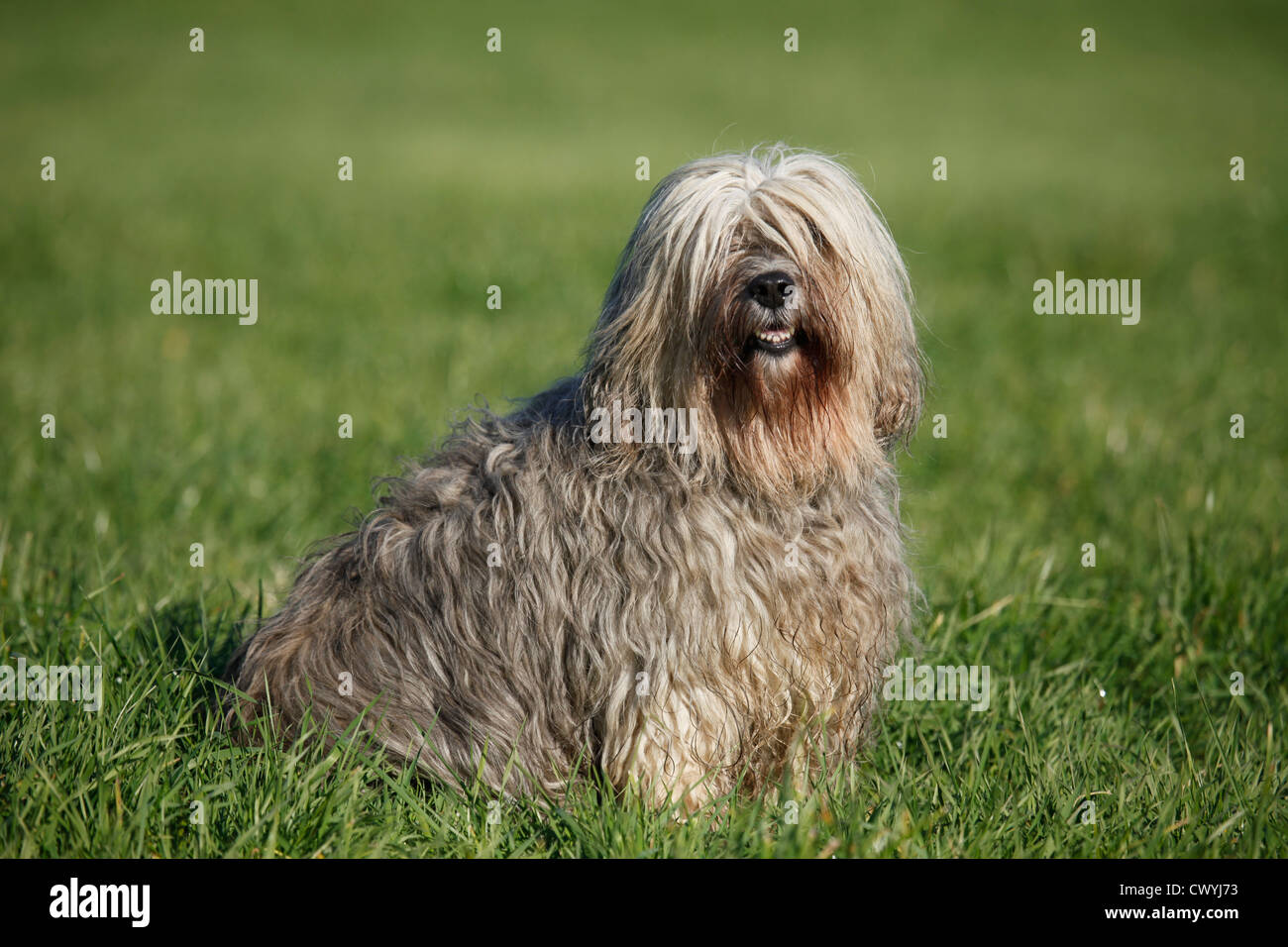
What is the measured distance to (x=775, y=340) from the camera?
377 cm

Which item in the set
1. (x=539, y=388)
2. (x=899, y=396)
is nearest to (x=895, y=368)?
(x=899, y=396)

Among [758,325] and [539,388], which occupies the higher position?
[539,388]

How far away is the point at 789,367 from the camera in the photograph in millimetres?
3807

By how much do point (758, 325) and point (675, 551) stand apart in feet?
2.50

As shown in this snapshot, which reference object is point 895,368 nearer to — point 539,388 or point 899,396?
point 899,396

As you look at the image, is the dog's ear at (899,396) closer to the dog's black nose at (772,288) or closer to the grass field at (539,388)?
the dog's black nose at (772,288)

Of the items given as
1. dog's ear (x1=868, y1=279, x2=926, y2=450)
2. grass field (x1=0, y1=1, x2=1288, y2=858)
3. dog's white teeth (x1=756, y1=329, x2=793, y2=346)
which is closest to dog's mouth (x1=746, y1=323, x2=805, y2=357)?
dog's white teeth (x1=756, y1=329, x2=793, y2=346)

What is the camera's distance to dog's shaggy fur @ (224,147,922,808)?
150 inches

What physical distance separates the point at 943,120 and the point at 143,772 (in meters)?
29.6

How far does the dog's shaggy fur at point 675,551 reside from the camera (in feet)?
12.5

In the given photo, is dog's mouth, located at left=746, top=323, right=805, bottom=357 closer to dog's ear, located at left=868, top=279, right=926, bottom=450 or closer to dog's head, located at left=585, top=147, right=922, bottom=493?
dog's head, located at left=585, top=147, right=922, bottom=493

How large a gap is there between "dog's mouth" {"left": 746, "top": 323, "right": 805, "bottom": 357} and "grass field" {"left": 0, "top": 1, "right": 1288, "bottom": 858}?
1.26m

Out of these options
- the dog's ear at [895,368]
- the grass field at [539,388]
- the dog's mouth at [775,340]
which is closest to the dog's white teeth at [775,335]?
the dog's mouth at [775,340]
